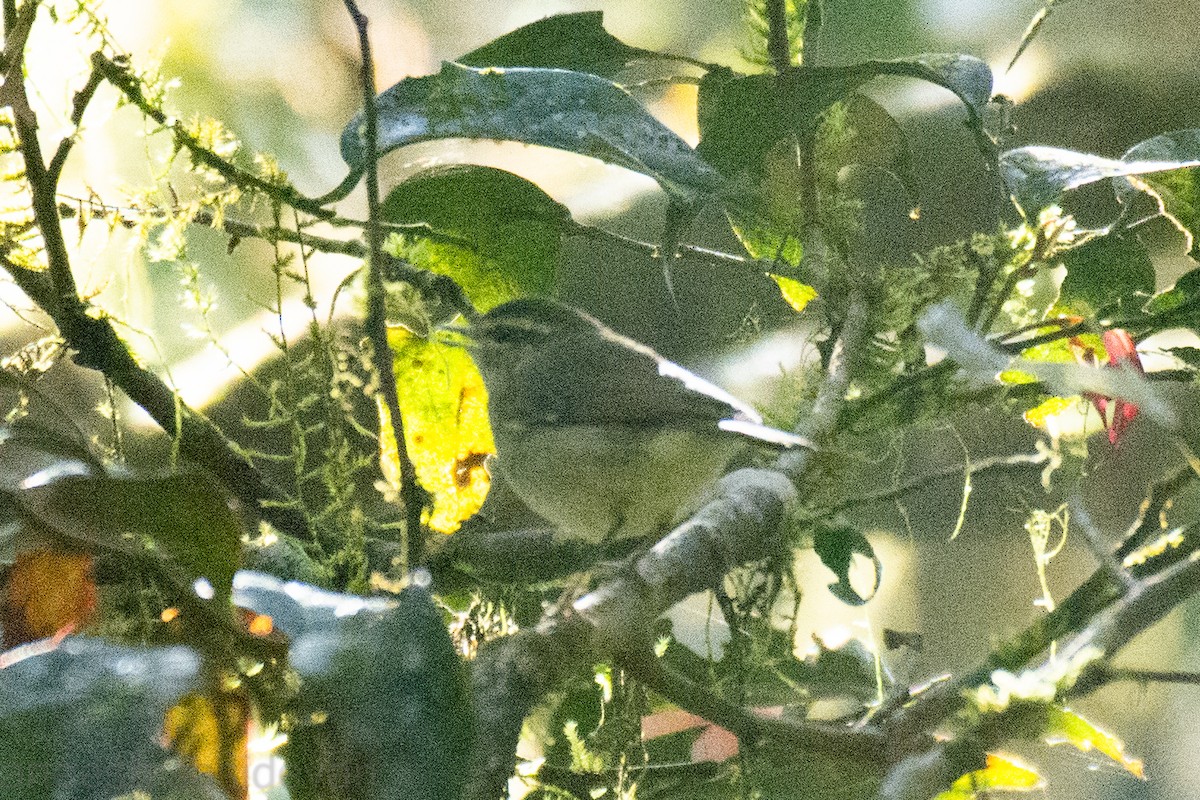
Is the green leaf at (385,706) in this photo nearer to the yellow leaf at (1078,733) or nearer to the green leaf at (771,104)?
the yellow leaf at (1078,733)

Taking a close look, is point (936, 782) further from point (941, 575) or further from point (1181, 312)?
point (941, 575)

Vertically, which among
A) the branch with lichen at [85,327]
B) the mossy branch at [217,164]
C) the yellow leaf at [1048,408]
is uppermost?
the mossy branch at [217,164]

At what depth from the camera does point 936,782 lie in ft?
2.13

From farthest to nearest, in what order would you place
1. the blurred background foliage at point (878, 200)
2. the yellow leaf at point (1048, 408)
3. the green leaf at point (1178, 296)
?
the blurred background foliage at point (878, 200), the yellow leaf at point (1048, 408), the green leaf at point (1178, 296)

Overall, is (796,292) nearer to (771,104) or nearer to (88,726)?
(771,104)

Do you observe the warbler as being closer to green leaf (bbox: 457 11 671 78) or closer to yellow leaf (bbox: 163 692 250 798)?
green leaf (bbox: 457 11 671 78)

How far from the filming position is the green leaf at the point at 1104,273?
1.09 meters

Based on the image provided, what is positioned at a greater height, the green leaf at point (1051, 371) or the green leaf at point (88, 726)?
the green leaf at point (1051, 371)

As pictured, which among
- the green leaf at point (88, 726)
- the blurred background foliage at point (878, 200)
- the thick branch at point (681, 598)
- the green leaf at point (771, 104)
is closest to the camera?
the green leaf at point (88, 726)

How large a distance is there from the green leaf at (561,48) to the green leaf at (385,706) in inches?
26.3

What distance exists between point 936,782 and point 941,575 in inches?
46.4

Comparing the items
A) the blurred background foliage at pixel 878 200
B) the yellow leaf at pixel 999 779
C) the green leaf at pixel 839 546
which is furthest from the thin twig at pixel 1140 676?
the blurred background foliage at pixel 878 200

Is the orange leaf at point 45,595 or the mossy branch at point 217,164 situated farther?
the mossy branch at point 217,164

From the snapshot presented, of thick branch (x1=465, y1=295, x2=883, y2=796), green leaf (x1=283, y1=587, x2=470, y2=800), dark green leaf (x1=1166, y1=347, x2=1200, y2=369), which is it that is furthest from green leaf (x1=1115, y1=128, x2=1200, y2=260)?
green leaf (x1=283, y1=587, x2=470, y2=800)
